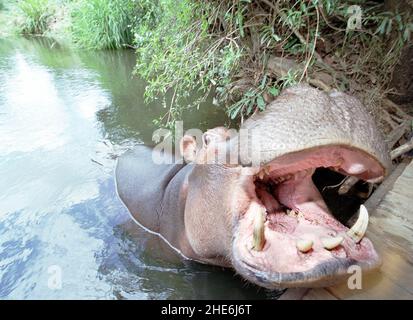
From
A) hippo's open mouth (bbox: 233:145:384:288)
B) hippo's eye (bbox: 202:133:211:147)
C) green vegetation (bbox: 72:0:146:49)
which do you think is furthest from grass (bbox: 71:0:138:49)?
hippo's open mouth (bbox: 233:145:384:288)

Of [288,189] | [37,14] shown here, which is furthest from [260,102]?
[37,14]

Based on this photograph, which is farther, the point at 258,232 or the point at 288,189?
the point at 288,189

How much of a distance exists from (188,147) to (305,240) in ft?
4.54

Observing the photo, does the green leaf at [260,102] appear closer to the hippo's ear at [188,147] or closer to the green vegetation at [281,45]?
the green vegetation at [281,45]

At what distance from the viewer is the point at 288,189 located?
6.28ft

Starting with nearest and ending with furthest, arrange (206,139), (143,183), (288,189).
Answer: (288,189) < (206,139) < (143,183)

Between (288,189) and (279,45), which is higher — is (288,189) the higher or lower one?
the lower one

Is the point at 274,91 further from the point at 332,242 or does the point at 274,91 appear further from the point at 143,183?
the point at 332,242

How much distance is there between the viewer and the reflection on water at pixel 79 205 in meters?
2.59

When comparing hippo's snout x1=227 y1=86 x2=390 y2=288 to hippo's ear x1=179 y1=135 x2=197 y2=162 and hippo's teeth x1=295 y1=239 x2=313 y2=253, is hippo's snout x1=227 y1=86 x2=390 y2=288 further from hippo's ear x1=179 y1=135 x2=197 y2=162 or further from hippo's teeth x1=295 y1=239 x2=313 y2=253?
hippo's ear x1=179 y1=135 x2=197 y2=162

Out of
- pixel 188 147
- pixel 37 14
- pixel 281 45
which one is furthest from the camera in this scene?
pixel 37 14

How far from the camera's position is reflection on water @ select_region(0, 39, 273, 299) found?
2.59 meters

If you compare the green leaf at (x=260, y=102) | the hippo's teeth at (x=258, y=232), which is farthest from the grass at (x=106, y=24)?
the hippo's teeth at (x=258, y=232)

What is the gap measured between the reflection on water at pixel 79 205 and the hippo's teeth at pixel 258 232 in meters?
1.04
